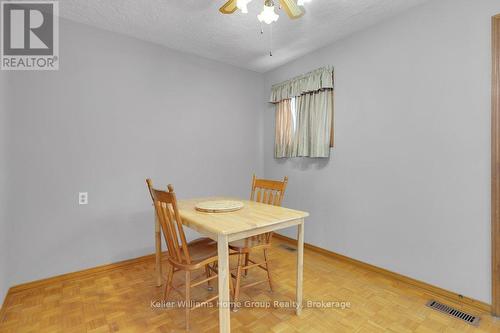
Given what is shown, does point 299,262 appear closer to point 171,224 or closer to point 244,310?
point 244,310

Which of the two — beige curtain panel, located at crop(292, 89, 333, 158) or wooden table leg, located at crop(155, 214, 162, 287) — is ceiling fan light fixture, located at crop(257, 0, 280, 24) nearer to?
beige curtain panel, located at crop(292, 89, 333, 158)

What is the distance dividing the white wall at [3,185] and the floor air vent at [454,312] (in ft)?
10.9

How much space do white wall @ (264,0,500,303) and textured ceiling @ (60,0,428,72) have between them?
0.73 feet

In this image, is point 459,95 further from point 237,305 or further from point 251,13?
point 237,305

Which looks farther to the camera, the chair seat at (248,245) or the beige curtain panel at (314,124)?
the beige curtain panel at (314,124)

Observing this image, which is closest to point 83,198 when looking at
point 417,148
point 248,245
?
point 248,245

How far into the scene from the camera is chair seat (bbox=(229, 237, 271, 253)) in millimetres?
1875

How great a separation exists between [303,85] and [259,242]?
2.09 metres

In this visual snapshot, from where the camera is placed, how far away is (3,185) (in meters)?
1.96

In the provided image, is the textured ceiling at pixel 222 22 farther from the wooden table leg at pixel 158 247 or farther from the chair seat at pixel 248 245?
the chair seat at pixel 248 245

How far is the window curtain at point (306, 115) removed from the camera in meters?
2.87

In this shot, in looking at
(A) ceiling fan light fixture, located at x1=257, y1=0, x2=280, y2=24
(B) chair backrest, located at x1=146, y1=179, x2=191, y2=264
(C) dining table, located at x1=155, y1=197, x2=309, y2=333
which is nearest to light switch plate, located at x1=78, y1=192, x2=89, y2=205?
(C) dining table, located at x1=155, y1=197, x2=309, y2=333

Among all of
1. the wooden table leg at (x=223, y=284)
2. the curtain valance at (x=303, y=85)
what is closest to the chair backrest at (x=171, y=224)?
the wooden table leg at (x=223, y=284)

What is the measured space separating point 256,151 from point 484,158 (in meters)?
2.60
